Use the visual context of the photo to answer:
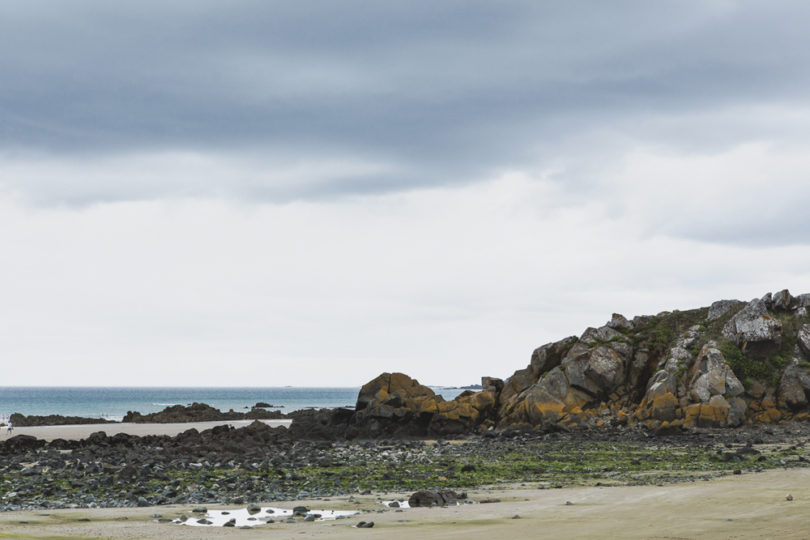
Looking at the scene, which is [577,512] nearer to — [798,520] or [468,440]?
[798,520]

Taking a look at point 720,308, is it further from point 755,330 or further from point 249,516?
point 249,516

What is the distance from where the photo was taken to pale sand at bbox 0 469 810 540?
1313 centimetres

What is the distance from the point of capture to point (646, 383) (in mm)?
54344

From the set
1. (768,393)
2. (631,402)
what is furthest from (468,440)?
(768,393)

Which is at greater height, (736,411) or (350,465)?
(736,411)

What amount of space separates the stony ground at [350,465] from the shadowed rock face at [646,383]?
3810mm

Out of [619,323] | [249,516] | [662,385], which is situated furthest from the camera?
[619,323]

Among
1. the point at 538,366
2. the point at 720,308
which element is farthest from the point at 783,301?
the point at 538,366

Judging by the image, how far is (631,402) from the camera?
52.3 m

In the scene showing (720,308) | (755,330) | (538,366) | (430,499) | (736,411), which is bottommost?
(736,411)

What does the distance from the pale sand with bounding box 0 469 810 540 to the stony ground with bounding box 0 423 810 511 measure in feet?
10.3

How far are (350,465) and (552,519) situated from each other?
17006mm

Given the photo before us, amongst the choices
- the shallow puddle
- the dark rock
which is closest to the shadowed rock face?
the dark rock

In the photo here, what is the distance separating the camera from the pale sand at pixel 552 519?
13.1 m
